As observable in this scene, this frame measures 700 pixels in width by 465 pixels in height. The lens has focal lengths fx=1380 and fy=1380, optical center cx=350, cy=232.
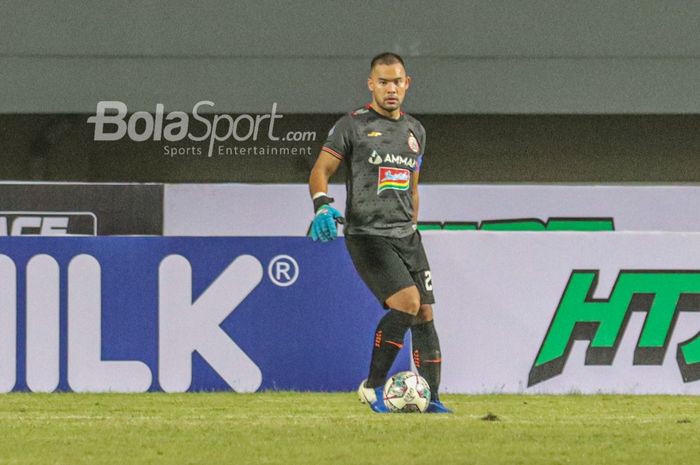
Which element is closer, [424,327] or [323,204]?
[323,204]

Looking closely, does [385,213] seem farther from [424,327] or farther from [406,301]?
[424,327]

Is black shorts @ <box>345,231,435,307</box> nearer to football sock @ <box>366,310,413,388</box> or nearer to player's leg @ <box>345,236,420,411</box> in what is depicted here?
player's leg @ <box>345,236,420,411</box>

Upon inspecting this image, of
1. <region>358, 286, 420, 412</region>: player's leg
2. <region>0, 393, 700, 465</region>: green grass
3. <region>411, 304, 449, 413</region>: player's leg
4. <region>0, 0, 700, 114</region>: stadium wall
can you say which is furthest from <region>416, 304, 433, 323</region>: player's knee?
<region>0, 0, 700, 114</region>: stadium wall

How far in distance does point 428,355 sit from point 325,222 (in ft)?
2.79

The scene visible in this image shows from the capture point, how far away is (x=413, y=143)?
6598 millimetres

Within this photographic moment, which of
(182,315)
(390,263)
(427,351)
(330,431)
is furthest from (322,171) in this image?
(182,315)

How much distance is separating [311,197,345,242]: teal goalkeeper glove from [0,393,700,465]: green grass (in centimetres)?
83

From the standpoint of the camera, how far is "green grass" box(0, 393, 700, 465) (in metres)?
4.93

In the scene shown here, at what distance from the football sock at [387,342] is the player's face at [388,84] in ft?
3.23

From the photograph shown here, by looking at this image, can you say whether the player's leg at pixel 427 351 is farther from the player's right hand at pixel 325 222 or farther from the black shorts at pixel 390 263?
the player's right hand at pixel 325 222

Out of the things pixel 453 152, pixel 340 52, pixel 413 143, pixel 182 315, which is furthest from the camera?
pixel 453 152

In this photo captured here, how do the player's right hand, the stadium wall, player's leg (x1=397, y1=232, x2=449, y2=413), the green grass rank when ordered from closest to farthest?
the green grass < the player's right hand < player's leg (x1=397, y1=232, x2=449, y2=413) < the stadium wall

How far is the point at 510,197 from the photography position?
12508 millimetres

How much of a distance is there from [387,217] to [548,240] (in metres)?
1.71
